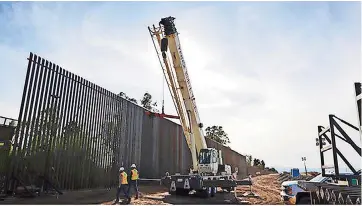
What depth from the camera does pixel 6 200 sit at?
10.7 m

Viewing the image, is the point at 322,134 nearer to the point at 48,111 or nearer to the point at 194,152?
the point at 194,152

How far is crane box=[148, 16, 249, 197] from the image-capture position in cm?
1380

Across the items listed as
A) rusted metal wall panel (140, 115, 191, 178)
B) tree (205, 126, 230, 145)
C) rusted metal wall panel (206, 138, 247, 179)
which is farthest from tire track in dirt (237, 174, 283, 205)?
tree (205, 126, 230, 145)

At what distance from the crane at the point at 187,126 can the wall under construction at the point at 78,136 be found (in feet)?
14.7

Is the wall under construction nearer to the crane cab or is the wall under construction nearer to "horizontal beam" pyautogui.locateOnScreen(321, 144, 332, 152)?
the crane cab

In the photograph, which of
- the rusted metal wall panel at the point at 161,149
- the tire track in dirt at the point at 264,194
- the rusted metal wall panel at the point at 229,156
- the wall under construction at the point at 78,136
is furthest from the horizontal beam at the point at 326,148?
the rusted metal wall panel at the point at 229,156

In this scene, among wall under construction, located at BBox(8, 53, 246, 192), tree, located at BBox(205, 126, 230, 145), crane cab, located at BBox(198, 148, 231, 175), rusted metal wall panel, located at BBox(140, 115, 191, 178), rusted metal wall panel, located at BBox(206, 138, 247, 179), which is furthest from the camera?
tree, located at BBox(205, 126, 230, 145)

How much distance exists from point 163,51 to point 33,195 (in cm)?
840

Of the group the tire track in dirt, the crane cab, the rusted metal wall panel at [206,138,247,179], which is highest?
the rusted metal wall panel at [206,138,247,179]

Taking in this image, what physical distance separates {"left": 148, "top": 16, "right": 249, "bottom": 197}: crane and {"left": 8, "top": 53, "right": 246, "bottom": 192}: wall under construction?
4480mm

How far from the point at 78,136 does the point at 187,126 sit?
18.9 ft

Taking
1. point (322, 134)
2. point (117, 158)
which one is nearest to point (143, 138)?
point (117, 158)

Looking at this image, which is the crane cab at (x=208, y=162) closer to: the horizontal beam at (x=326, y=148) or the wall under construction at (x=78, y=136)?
the wall under construction at (x=78, y=136)

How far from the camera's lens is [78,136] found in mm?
15008
